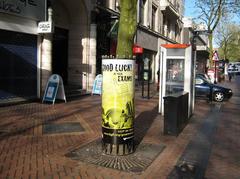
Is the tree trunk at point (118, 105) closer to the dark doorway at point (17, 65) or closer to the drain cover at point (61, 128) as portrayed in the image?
the drain cover at point (61, 128)

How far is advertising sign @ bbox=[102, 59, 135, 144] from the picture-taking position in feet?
19.8

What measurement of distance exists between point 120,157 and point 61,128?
2748mm

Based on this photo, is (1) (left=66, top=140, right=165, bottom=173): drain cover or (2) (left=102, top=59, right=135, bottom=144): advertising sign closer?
(1) (left=66, top=140, right=165, bottom=173): drain cover

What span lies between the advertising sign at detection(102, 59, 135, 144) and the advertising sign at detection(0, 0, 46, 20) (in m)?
6.87

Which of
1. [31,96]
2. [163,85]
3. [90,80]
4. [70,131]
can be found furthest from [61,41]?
[70,131]

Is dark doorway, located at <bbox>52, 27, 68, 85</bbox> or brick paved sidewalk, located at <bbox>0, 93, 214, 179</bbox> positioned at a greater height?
dark doorway, located at <bbox>52, 27, 68, 85</bbox>

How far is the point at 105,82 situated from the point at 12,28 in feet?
23.6

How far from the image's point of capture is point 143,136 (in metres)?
7.96

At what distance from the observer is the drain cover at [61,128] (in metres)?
8.11

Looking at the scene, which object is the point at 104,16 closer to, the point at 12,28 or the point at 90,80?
the point at 90,80

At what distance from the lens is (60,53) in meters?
17.8

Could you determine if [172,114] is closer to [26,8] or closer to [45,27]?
[45,27]

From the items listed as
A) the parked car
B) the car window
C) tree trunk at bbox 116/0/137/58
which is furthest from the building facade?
tree trunk at bbox 116/0/137/58

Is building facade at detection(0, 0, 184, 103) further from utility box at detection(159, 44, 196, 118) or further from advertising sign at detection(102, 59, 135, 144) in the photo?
advertising sign at detection(102, 59, 135, 144)
